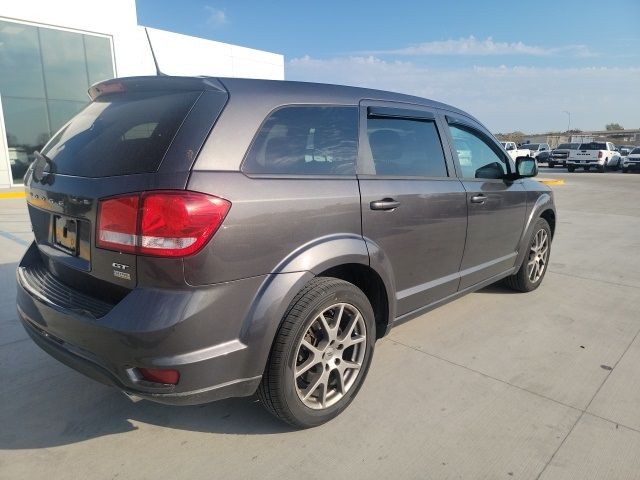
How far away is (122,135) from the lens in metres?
2.16

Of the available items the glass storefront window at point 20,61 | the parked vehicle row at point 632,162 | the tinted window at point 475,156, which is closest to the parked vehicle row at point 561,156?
the parked vehicle row at point 632,162

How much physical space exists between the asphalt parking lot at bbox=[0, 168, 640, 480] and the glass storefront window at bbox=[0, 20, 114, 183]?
13770 mm

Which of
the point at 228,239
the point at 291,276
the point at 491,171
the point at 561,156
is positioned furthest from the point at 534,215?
the point at 561,156

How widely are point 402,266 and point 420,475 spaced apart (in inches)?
47.4

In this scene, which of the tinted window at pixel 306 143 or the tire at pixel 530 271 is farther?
the tire at pixel 530 271

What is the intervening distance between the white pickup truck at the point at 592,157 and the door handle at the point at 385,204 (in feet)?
99.5

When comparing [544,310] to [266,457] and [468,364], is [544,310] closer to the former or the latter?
[468,364]

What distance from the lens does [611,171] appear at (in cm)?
2959

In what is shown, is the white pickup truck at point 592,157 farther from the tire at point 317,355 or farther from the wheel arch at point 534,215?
the tire at point 317,355

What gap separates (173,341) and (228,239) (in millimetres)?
472

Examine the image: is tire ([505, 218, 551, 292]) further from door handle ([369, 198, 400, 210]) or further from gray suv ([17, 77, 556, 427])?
door handle ([369, 198, 400, 210])

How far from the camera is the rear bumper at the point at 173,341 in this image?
1818mm

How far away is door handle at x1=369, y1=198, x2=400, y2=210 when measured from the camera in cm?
257

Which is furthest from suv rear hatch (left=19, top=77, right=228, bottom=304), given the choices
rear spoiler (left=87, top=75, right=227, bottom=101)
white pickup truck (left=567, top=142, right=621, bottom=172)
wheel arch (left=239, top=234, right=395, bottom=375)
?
white pickup truck (left=567, top=142, right=621, bottom=172)
